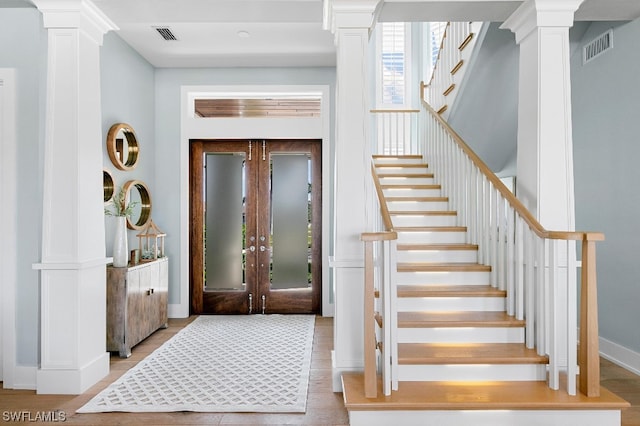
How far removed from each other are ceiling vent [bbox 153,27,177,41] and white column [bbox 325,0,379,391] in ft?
6.94

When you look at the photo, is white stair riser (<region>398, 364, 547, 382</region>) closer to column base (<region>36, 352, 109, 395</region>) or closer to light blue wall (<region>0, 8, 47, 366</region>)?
column base (<region>36, 352, 109, 395</region>)

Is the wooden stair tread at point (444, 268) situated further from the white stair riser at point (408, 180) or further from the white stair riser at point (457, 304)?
the white stair riser at point (408, 180)

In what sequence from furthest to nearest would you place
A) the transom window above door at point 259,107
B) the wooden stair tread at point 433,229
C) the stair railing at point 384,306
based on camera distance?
the transom window above door at point 259,107 → the wooden stair tread at point 433,229 → the stair railing at point 384,306

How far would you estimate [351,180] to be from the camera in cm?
318

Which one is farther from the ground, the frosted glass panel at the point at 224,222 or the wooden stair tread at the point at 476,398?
the frosted glass panel at the point at 224,222

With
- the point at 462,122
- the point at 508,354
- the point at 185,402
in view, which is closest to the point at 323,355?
the point at 185,402

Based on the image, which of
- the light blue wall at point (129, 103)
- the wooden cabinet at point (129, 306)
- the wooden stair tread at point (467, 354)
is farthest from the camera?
the light blue wall at point (129, 103)

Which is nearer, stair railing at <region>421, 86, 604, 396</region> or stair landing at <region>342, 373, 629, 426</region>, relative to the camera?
stair landing at <region>342, 373, 629, 426</region>

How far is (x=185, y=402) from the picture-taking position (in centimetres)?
299

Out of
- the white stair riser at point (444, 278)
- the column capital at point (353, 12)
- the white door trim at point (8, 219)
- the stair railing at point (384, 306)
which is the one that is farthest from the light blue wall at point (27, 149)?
the white stair riser at point (444, 278)

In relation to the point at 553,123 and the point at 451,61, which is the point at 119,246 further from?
the point at 451,61

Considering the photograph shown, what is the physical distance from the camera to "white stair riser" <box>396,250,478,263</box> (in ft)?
13.2

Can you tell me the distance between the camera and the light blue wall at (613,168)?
3656 mm

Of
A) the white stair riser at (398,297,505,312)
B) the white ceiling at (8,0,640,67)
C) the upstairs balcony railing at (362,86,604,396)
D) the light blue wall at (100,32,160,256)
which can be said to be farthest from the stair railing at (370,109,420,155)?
the white stair riser at (398,297,505,312)
